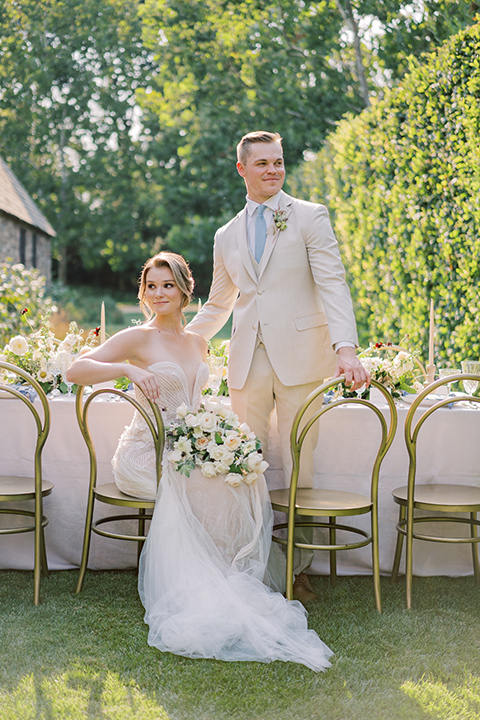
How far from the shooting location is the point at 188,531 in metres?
2.91

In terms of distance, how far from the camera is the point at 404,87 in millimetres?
6777

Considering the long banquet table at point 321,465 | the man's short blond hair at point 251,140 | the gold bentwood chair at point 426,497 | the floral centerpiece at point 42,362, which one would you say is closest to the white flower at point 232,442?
the long banquet table at point 321,465

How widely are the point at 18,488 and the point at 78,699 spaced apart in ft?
3.59

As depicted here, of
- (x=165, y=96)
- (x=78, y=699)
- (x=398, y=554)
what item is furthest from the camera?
(x=165, y=96)

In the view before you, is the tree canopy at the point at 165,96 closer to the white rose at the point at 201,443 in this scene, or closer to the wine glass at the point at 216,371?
Answer: the wine glass at the point at 216,371

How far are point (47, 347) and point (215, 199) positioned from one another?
66.8ft

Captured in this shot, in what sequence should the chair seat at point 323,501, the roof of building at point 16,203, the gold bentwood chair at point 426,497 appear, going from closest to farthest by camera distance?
the chair seat at point 323,501
the gold bentwood chair at point 426,497
the roof of building at point 16,203

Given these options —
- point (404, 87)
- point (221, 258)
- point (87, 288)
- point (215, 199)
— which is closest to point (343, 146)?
point (404, 87)

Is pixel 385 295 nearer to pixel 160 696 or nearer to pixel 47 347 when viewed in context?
pixel 47 347

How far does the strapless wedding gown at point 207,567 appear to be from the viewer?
2.63m

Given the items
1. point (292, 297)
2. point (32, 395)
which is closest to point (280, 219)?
point (292, 297)

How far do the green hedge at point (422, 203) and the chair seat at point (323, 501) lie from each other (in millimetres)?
2836

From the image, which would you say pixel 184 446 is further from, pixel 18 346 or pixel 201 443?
pixel 18 346

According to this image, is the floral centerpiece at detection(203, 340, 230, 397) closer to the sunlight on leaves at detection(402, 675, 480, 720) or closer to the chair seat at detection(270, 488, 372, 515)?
the chair seat at detection(270, 488, 372, 515)
